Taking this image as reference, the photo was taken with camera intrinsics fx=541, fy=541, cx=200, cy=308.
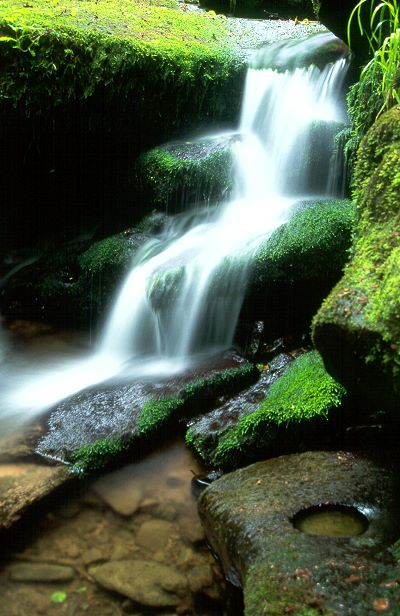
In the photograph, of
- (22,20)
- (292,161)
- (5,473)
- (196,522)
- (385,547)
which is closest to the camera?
(385,547)

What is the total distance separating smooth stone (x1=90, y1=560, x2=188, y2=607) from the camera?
2861 millimetres

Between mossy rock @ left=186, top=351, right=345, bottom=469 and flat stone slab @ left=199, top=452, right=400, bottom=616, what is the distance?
9.8 inches

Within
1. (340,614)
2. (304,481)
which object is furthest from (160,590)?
(340,614)

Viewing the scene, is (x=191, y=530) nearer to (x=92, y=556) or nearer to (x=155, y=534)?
(x=155, y=534)

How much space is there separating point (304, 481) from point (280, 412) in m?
0.65

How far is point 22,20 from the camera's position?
539 cm

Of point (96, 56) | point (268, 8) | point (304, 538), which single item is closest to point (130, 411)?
point (304, 538)

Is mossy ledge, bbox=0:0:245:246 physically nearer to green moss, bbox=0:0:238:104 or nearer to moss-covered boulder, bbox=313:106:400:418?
green moss, bbox=0:0:238:104

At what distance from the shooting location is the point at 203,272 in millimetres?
5152

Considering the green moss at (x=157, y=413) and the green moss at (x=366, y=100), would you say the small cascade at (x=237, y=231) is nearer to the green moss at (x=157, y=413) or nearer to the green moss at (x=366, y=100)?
the green moss at (x=157, y=413)

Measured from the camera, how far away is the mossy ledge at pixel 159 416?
12.5ft

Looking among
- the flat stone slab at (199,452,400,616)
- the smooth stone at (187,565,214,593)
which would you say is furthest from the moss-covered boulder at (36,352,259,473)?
the smooth stone at (187,565,214,593)

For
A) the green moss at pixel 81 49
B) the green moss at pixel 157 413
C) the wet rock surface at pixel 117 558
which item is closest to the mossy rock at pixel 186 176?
the green moss at pixel 81 49

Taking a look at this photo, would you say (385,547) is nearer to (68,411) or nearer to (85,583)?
(85,583)
